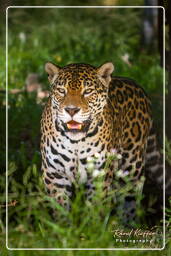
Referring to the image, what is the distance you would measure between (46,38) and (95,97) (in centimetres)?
332

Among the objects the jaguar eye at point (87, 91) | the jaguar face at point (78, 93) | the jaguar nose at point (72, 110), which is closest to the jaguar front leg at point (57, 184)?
the jaguar face at point (78, 93)

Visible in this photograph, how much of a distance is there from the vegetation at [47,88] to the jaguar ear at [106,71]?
757 millimetres

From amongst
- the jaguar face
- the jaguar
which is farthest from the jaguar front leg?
the jaguar face

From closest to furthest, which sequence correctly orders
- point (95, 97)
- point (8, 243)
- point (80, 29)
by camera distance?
point (8, 243)
point (95, 97)
point (80, 29)

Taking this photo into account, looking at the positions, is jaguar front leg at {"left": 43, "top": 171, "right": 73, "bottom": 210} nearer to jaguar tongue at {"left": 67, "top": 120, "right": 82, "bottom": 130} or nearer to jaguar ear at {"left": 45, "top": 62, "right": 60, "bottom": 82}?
jaguar tongue at {"left": 67, "top": 120, "right": 82, "bottom": 130}

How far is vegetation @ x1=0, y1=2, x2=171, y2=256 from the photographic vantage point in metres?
5.81

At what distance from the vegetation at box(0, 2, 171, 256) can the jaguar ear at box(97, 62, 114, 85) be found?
2.48ft

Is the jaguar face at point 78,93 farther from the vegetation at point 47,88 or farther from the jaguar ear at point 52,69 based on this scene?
the vegetation at point 47,88

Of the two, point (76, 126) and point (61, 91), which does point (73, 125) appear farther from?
point (61, 91)

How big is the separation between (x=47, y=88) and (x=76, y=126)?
2080 mm

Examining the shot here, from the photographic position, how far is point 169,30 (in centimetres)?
711

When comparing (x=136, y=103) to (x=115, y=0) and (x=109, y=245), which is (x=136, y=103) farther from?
(x=109, y=245)

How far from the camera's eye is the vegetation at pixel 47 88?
229 inches

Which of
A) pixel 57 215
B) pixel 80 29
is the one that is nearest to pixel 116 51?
pixel 80 29
